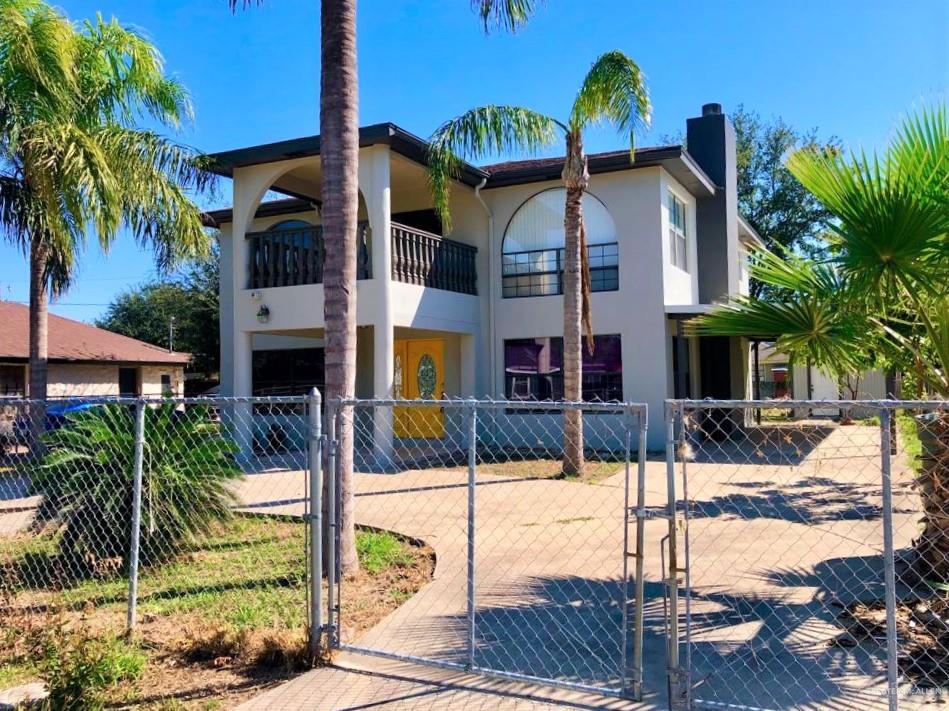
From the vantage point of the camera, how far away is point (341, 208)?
22.2ft

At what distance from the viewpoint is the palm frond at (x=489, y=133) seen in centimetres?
1214

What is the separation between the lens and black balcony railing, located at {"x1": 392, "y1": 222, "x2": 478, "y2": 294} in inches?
575

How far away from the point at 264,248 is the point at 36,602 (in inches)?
394

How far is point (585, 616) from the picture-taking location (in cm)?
554

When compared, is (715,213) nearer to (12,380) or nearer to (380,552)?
(380,552)

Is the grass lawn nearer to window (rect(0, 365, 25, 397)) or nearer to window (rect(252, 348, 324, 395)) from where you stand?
window (rect(252, 348, 324, 395))

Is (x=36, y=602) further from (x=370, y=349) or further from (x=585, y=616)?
(x=370, y=349)

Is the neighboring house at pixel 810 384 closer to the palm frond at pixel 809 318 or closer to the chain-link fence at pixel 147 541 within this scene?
the palm frond at pixel 809 318

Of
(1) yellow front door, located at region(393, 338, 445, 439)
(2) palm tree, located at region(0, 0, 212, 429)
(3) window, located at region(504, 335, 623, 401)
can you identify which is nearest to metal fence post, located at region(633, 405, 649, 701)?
(2) palm tree, located at region(0, 0, 212, 429)

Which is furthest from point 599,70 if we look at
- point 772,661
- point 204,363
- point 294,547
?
point 204,363

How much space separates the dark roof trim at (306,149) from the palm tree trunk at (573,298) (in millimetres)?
2733

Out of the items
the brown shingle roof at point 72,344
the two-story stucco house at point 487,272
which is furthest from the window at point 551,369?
the brown shingle roof at point 72,344

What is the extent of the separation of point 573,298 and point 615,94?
3.19 metres

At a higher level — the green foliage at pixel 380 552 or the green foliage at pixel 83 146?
the green foliage at pixel 83 146
